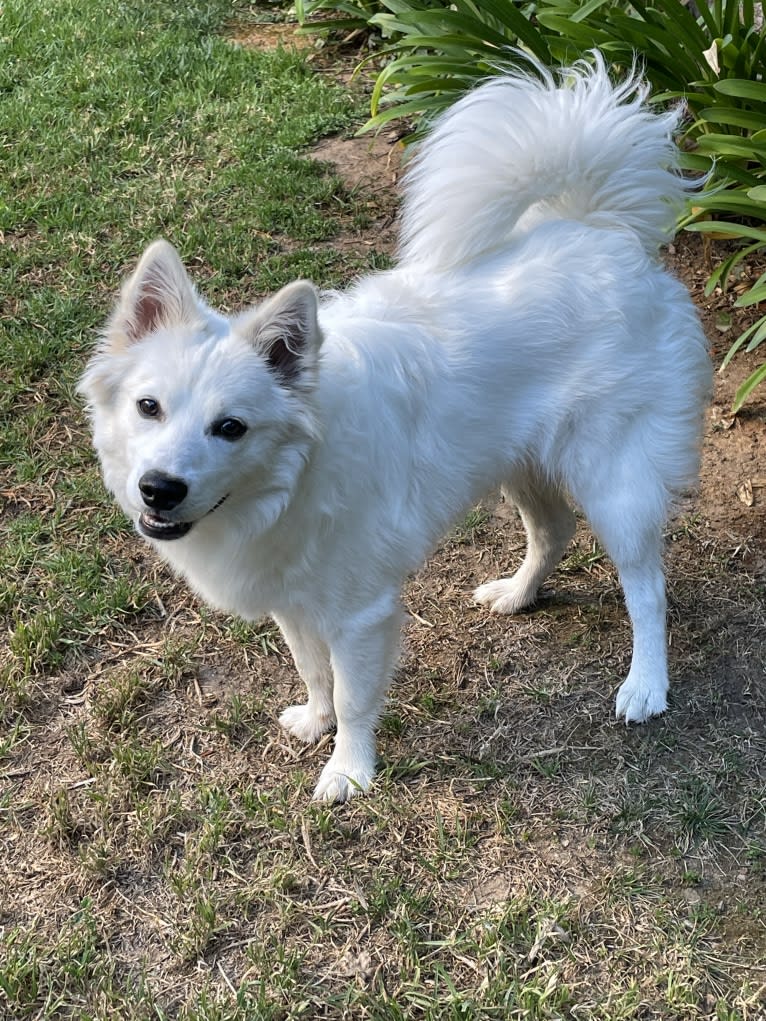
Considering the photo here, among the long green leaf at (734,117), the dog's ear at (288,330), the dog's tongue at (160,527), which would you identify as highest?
the dog's ear at (288,330)

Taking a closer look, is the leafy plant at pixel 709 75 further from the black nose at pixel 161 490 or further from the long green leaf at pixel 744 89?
the black nose at pixel 161 490

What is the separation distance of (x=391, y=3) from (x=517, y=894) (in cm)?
479

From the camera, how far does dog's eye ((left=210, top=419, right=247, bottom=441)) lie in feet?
6.90

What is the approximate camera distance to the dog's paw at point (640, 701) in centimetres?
289

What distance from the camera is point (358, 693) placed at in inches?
104

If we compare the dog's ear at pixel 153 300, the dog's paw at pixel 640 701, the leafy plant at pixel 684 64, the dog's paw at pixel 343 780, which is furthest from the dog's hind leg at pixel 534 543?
the dog's ear at pixel 153 300

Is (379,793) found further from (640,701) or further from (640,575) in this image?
(640,575)

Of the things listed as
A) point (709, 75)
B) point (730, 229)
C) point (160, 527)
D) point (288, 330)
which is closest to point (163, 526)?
point (160, 527)

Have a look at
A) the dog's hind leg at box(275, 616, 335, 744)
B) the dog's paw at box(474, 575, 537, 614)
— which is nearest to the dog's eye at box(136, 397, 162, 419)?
the dog's hind leg at box(275, 616, 335, 744)

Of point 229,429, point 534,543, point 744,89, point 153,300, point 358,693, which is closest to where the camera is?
point 229,429

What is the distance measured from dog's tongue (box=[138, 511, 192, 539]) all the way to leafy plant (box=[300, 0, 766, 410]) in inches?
94.3

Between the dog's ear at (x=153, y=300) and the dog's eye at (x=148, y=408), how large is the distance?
197 millimetres

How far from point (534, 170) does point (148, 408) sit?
130 cm

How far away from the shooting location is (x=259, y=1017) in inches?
85.6
